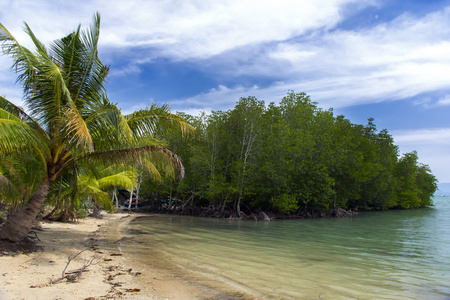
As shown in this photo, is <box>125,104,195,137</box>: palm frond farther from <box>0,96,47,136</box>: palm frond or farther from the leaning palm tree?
<box>0,96,47,136</box>: palm frond

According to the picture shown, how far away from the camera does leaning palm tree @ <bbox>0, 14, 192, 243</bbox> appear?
6.67 metres

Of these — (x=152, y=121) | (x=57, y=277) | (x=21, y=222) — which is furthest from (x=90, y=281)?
(x=152, y=121)

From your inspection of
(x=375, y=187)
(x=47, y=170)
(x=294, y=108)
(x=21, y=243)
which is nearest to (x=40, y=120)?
(x=47, y=170)

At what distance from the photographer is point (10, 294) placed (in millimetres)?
4117

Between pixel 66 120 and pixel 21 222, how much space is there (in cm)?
267

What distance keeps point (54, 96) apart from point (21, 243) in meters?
3.63

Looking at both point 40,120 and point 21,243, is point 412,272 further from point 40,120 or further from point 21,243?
point 40,120

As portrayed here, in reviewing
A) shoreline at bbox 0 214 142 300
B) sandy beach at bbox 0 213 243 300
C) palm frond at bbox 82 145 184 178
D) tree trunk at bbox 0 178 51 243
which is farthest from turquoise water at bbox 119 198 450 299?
tree trunk at bbox 0 178 51 243

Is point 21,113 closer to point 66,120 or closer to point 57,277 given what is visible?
point 66,120

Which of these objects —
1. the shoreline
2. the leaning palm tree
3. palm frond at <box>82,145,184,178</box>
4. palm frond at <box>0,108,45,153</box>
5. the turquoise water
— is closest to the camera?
the shoreline

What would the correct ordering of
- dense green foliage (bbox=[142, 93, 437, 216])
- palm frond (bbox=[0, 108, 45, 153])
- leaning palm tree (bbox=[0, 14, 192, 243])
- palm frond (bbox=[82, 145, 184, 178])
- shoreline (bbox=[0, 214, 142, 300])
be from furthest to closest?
dense green foliage (bbox=[142, 93, 437, 216])
palm frond (bbox=[82, 145, 184, 178])
leaning palm tree (bbox=[0, 14, 192, 243])
palm frond (bbox=[0, 108, 45, 153])
shoreline (bbox=[0, 214, 142, 300])

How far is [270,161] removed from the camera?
26.1 metres

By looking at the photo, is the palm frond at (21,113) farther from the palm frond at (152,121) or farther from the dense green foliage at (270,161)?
the dense green foliage at (270,161)

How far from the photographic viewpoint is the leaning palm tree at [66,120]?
6668 mm
